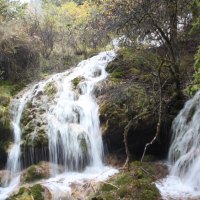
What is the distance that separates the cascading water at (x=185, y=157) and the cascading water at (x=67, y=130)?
1.84m

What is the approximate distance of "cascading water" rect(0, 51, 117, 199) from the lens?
10.2 m

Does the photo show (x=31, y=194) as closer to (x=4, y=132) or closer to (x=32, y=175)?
(x=32, y=175)

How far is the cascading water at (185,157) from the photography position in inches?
302

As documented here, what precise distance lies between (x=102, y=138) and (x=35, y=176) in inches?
95.6

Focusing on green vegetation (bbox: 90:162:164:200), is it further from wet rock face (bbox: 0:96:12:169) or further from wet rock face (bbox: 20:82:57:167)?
wet rock face (bbox: 0:96:12:169)

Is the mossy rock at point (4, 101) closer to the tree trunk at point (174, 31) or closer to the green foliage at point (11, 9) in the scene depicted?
the tree trunk at point (174, 31)

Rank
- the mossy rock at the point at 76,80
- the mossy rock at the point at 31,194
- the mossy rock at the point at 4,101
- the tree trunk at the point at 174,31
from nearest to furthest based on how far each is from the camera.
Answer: the mossy rock at the point at 31,194 → the tree trunk at the point at 174,31 → the mossy rock at the point at 4,101 → the mossy rock at the point at 76,80

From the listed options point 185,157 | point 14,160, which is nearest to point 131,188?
point 185,157

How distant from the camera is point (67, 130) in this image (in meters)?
11.2

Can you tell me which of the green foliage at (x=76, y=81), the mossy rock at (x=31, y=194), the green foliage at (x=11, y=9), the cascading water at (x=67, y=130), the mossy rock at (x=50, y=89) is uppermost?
the green foliage at (x=11, y=9)

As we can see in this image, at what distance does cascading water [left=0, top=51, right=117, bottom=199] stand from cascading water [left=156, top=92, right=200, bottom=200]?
1835 millimetres

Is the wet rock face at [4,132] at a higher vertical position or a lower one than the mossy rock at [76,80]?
lower

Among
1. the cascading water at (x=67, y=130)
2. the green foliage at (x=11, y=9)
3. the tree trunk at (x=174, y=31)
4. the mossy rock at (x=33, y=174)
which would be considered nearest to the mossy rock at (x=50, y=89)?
the cascading water at (x=67, y=130)

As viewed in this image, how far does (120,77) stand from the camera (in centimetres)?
1314
